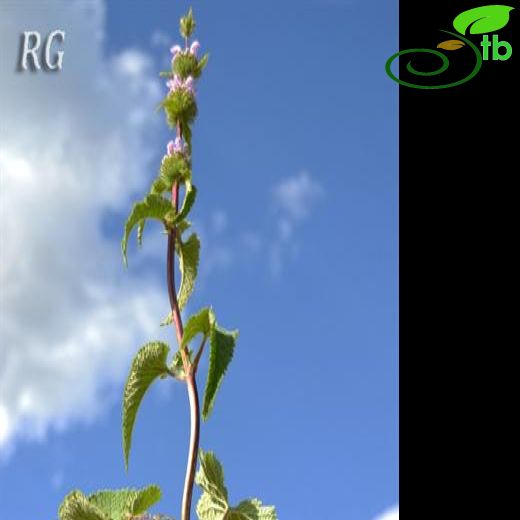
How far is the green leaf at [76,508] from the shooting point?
8.81 feet

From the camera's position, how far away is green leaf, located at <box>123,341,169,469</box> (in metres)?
2.67

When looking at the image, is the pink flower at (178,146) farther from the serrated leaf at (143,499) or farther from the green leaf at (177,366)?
the serrated leaf at (143,499)

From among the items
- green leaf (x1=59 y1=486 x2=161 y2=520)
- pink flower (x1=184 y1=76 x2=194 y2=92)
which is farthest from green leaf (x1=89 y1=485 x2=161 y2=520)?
pink flower (x1=184 y1=76 x2=194 y2=92)
